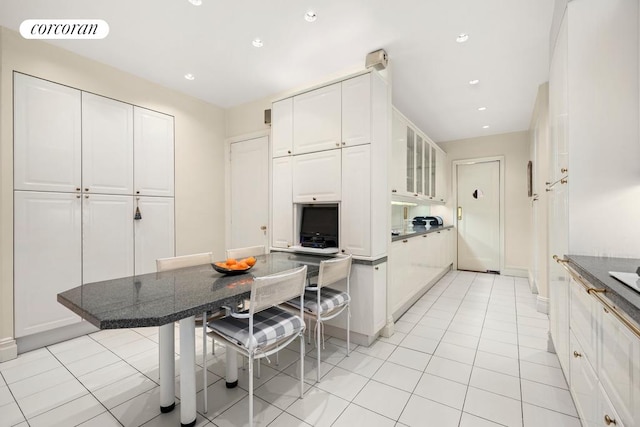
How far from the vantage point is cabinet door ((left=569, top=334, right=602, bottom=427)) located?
1.21m

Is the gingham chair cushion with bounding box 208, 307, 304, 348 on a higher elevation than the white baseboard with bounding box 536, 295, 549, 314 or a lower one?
higher

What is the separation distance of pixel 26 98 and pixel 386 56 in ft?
10.5

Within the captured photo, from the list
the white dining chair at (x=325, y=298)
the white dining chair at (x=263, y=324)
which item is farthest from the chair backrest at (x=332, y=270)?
the white dining chair at (x=263, y=324)

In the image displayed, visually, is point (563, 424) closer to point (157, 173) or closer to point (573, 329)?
point (573, 329)

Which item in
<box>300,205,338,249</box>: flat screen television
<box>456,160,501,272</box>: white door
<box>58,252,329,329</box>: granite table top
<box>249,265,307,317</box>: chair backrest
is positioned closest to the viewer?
<box>58,252,329,329</box>: granite table top

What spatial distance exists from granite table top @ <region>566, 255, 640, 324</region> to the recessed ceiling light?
91.8 inches

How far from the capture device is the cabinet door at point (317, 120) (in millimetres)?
2592

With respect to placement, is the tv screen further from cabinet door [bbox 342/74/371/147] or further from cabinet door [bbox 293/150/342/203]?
cabinet door [bbox 342/74/371/147]

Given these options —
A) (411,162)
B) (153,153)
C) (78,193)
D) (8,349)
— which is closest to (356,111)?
(411,162)

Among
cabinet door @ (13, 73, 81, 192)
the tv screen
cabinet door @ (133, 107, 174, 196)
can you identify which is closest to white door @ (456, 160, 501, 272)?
the tv screen

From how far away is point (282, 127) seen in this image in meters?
2.96

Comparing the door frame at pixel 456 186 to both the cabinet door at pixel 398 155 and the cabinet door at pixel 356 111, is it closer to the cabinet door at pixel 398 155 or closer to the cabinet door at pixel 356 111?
the cabinet door at pixel 398 155

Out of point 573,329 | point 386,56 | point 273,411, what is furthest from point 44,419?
point 386,56

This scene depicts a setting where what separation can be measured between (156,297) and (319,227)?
5.48 feet
